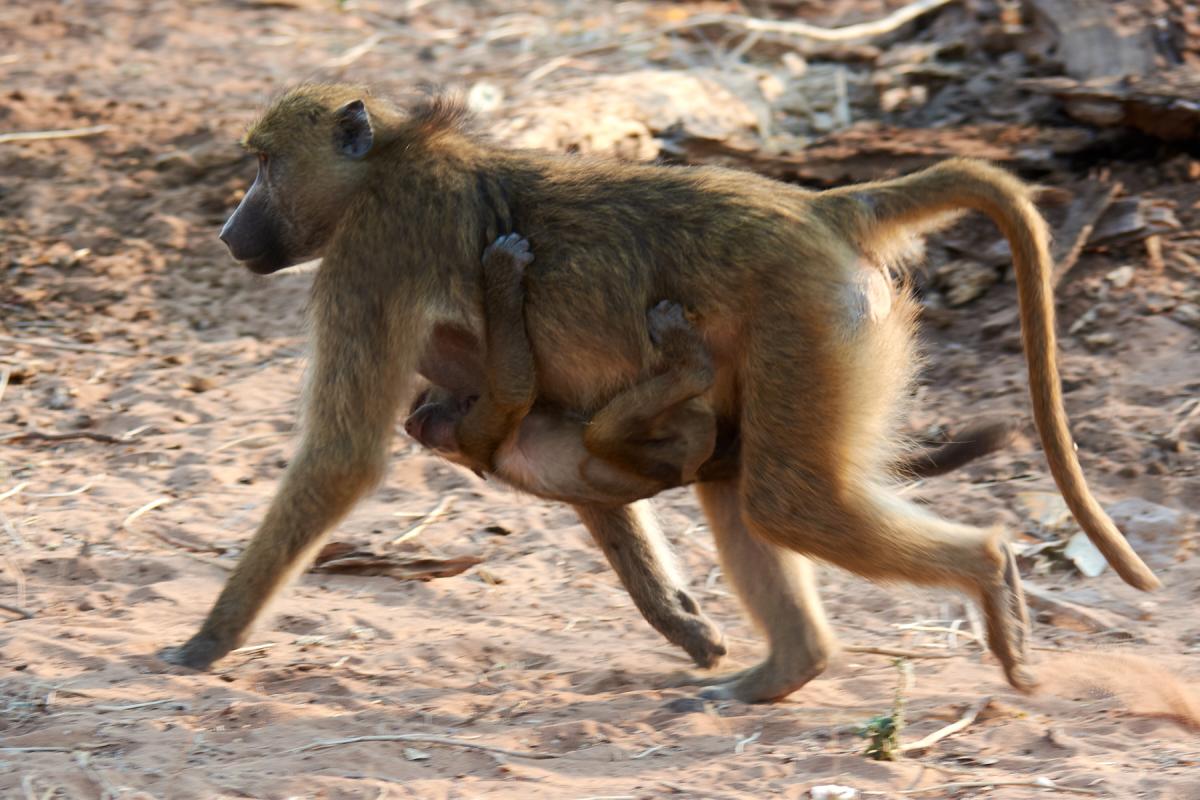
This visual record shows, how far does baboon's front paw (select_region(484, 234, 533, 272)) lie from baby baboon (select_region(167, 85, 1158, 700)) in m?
0.05

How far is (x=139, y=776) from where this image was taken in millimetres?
3346

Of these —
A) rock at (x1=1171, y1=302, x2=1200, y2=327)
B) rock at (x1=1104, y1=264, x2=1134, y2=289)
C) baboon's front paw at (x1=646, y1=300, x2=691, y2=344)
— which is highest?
baboon's front paw at (x1=646, y1=300, x2=691, y2=344)

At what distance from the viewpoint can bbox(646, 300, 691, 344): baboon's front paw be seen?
150 inches

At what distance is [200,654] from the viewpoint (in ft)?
13.5

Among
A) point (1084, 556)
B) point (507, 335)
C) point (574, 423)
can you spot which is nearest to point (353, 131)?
point (507, 335)

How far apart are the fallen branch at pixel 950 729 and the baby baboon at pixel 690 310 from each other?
127mm

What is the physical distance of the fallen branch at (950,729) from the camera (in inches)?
143

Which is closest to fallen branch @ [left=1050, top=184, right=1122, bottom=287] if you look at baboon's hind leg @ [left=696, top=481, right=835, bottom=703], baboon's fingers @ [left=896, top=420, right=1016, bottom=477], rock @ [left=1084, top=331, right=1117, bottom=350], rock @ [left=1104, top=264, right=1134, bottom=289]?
rock @ [left=1104, top=264, right=1134, bottom=289]

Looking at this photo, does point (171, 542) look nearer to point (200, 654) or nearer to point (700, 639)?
point (200, 654)

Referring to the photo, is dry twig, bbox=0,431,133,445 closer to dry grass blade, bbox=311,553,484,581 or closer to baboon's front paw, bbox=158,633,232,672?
dry grass blade, bbox=311,553,484,581

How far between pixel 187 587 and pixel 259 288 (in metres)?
Result: 2.62

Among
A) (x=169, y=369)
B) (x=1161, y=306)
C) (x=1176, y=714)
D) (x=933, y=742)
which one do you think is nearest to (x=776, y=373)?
(x=933, y=742)

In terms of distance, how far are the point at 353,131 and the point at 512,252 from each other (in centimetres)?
69

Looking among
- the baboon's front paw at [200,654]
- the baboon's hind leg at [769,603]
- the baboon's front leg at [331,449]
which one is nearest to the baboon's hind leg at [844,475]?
the baboon's hind leg at [769,603]
